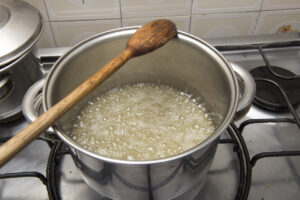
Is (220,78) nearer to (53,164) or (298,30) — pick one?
(53,164)

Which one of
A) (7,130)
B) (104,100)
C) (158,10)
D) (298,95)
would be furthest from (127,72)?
(298,95)

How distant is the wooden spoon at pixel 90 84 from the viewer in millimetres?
364

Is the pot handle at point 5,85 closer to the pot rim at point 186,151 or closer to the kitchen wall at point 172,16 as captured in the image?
the pot rim at point 186,151

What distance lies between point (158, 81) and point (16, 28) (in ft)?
1.19

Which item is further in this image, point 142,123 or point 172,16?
point 172,16

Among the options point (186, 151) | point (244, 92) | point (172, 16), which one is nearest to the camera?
point (186, 151)

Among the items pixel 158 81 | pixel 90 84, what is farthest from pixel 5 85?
pixel 158 81

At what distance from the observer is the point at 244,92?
0.49m

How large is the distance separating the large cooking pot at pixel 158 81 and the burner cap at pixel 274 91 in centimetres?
14

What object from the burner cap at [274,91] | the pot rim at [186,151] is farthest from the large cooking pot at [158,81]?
the burner cap at [274,91]

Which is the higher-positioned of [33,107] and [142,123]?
[33,107]

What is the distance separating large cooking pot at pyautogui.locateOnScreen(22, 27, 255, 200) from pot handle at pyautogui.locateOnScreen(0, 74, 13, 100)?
0.30 ft

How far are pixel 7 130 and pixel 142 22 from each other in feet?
1.56

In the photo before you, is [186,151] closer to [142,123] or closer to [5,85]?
[142,123]
